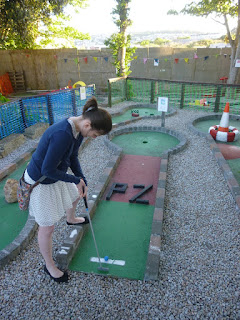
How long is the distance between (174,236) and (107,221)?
102cm

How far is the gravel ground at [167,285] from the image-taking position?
2.38 meters

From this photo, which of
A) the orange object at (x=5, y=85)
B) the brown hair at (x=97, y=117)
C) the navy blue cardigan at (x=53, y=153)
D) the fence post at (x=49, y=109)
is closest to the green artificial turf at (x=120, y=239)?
the navy blue cardigan at (x=53, y=153)

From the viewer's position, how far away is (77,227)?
10.8 feet

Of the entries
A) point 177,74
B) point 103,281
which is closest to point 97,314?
point 103,281

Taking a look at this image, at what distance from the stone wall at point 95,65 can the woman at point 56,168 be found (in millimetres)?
12042

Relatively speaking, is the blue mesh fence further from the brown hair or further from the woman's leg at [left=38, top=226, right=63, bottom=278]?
the brown hair

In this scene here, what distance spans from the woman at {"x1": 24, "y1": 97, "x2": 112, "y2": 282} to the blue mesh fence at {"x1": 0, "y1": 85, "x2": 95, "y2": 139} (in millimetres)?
5171

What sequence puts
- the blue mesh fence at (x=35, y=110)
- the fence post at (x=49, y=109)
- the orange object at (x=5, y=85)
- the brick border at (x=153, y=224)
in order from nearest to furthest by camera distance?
the brick border at (x=153, y=224)
the blue mesh fence at (x=35, y=110)
the fence post at (x=49, y=109)
the orange object at (x=5, y=85)

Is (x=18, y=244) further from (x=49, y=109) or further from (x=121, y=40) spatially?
(x=121, y=40)

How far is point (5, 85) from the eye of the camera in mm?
14703

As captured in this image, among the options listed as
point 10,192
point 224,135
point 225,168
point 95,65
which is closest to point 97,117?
point 10,192

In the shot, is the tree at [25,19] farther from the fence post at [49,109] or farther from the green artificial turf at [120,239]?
the green artificial turf at [120,239]

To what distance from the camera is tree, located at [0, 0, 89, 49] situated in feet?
45.0

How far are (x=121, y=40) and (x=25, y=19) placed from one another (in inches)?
263
